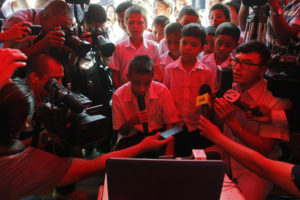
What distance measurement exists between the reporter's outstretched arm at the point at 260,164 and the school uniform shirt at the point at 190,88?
23.7 inches

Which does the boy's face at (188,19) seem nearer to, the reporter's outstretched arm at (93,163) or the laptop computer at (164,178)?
the reporter's outstretched arm at (93,163)

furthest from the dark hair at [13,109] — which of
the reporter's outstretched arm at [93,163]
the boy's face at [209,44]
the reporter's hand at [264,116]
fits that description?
the boy's face at [209,44]

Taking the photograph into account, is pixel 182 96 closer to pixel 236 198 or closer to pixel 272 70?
pixel 272 70

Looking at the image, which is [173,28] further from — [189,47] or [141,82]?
[141,82]

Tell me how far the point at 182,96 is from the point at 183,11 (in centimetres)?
121

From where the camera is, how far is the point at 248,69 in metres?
1.54

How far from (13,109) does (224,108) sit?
109 centimetres

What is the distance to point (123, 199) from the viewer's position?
91 centimetres

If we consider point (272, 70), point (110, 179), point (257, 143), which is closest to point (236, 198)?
point (257, 143)

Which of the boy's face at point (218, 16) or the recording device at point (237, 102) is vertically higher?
the boy's face at point (218, 16)

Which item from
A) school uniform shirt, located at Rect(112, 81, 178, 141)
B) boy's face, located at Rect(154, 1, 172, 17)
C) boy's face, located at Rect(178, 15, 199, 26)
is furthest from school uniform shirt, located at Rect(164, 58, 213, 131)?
boy's face, located at Rect(154, 1, 172, 17)

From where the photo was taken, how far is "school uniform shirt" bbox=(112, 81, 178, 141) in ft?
6.11

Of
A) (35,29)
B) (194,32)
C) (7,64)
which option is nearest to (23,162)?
(7,64)

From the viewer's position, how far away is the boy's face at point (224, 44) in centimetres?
211
